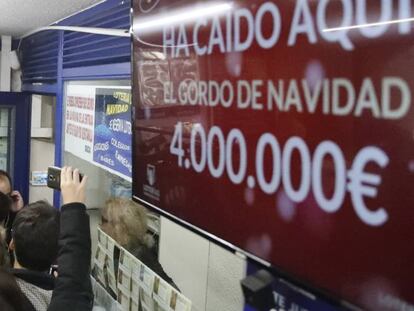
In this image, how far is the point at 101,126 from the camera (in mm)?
2717

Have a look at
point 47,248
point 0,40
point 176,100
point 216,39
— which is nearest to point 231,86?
point 216,39

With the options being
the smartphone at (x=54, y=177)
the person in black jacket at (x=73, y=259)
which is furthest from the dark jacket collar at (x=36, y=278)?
the smartphone at (x=54, y=177)

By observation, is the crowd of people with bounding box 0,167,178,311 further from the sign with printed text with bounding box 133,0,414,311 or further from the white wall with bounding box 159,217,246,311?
the sign with printed text with bounding box 133,0,414,311

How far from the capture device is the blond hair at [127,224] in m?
2.40

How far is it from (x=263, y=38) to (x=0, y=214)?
7.30 ft

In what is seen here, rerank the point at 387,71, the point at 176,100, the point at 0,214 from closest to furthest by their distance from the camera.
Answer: the point at 387,71 < the point at 176,100 < the point at 0,214

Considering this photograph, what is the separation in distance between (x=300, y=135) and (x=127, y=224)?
1.82m

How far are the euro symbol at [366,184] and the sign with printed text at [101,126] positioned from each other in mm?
1728

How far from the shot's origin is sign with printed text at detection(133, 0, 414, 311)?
615 millimetres

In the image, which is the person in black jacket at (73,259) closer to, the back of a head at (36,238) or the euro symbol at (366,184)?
the back of a head at (36,238)

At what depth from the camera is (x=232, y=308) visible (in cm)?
161

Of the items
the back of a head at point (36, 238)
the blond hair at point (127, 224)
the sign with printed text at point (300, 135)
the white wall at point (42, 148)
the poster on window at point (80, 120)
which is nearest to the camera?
the sign with printed text at point (300, 135)

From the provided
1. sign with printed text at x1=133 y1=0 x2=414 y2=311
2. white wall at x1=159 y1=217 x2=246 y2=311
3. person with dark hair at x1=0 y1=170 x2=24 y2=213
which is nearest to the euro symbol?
sign with printed text at x1=133 y1=0 x2=414 y2=311

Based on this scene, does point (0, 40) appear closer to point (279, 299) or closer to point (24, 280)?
point (24, 280)
